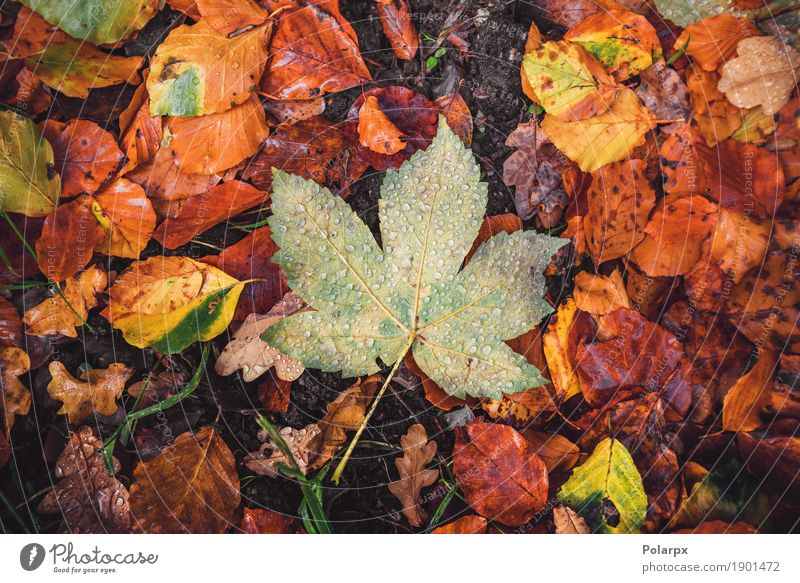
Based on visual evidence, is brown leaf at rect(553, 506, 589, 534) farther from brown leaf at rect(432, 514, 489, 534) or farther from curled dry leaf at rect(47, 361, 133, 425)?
curled dry leaf at rect(47, 361, 133, 425)

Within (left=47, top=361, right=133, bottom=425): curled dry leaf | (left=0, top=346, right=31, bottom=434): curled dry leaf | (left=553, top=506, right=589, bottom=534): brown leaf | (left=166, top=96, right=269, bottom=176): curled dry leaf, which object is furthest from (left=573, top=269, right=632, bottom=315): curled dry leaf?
(left=0, top=346, right=31, bottom=434): curled dry leaf

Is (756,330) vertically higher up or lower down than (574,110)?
lower down

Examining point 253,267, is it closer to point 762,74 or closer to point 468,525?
point 468,525

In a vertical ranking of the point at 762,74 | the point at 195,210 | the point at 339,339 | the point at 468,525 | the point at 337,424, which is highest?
the point at 762,74

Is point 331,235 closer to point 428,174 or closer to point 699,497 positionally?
point 428,174

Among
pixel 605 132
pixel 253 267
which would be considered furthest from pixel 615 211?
pixel 253 267

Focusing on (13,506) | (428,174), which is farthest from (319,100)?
(13,506)
